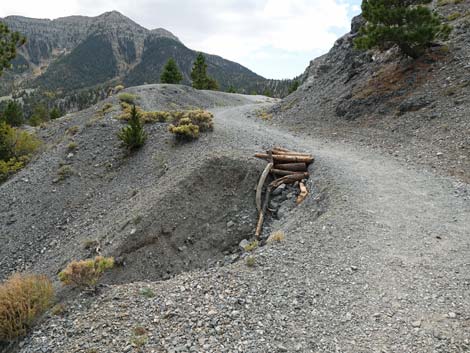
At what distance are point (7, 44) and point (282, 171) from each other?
55.0 feet

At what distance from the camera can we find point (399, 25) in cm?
2050

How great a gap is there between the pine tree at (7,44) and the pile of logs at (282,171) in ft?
49.1

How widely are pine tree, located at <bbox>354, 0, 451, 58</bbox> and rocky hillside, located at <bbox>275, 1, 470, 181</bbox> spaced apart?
6.96ft

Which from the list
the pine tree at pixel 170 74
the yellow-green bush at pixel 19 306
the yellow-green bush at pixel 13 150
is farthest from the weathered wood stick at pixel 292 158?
the pine tree at pixel 170 74

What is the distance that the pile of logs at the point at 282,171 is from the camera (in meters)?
13.6

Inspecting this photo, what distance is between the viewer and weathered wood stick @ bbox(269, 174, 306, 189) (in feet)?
46.9

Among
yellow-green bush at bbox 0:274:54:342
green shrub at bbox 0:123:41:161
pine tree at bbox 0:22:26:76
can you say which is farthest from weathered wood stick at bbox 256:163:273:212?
green shrub at bbox 0:123:41:161

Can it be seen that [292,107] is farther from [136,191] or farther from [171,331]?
[171,331]

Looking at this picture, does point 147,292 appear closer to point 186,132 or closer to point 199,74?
point 186,132

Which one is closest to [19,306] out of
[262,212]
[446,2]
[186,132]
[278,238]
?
[278,238]

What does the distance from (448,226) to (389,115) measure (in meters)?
12.7

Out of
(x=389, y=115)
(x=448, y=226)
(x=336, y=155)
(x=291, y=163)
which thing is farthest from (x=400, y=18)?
(x=448, y=226)

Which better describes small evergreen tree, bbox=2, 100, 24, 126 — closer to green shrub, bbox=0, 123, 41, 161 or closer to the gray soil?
green shrub, bbox=0, 123, 41, 161

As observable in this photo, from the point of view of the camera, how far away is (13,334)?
295 inches
